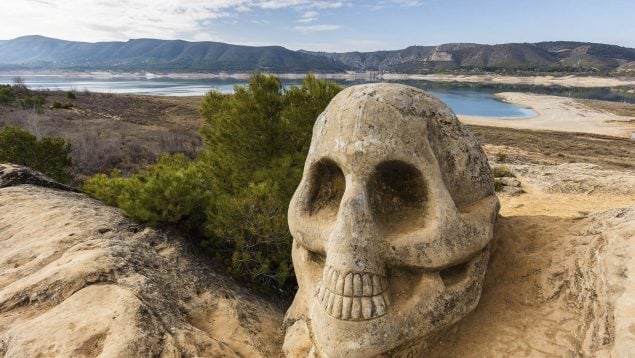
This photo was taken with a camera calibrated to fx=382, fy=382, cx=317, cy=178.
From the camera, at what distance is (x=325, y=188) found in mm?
5965

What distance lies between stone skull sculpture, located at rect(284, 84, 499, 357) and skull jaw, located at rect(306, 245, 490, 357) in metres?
0.01

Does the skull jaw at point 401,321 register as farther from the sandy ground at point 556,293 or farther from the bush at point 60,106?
the bush at point 60,106

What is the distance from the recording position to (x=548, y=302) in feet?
17.0

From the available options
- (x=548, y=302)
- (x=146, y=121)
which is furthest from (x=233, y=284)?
(x=146, y=121)

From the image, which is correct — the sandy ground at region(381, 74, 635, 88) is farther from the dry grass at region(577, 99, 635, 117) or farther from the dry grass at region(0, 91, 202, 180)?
the dry grass at region(0, 91, 202, 180)

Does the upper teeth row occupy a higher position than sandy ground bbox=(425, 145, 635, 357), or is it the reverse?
the upper teeth row

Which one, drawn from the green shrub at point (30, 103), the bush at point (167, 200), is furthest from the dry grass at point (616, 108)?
the green shrub at point (30, 103)

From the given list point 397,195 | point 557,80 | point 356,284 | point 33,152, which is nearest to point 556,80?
point 557,80

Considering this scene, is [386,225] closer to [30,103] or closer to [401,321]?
[401,321]

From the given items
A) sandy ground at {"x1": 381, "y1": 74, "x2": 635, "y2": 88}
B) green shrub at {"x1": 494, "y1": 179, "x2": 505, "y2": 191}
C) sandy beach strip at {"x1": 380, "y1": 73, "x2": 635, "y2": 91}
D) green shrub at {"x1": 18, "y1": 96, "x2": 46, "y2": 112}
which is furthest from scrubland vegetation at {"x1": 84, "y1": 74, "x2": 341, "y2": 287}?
sandy ground at {"x1": 381, "y1": 74, "x2": 635, "y2": 88}

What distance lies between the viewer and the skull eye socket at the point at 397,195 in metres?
5.12

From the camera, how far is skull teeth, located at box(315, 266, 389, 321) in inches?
171

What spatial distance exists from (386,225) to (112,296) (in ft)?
12.9

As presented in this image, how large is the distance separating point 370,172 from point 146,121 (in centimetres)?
4469
